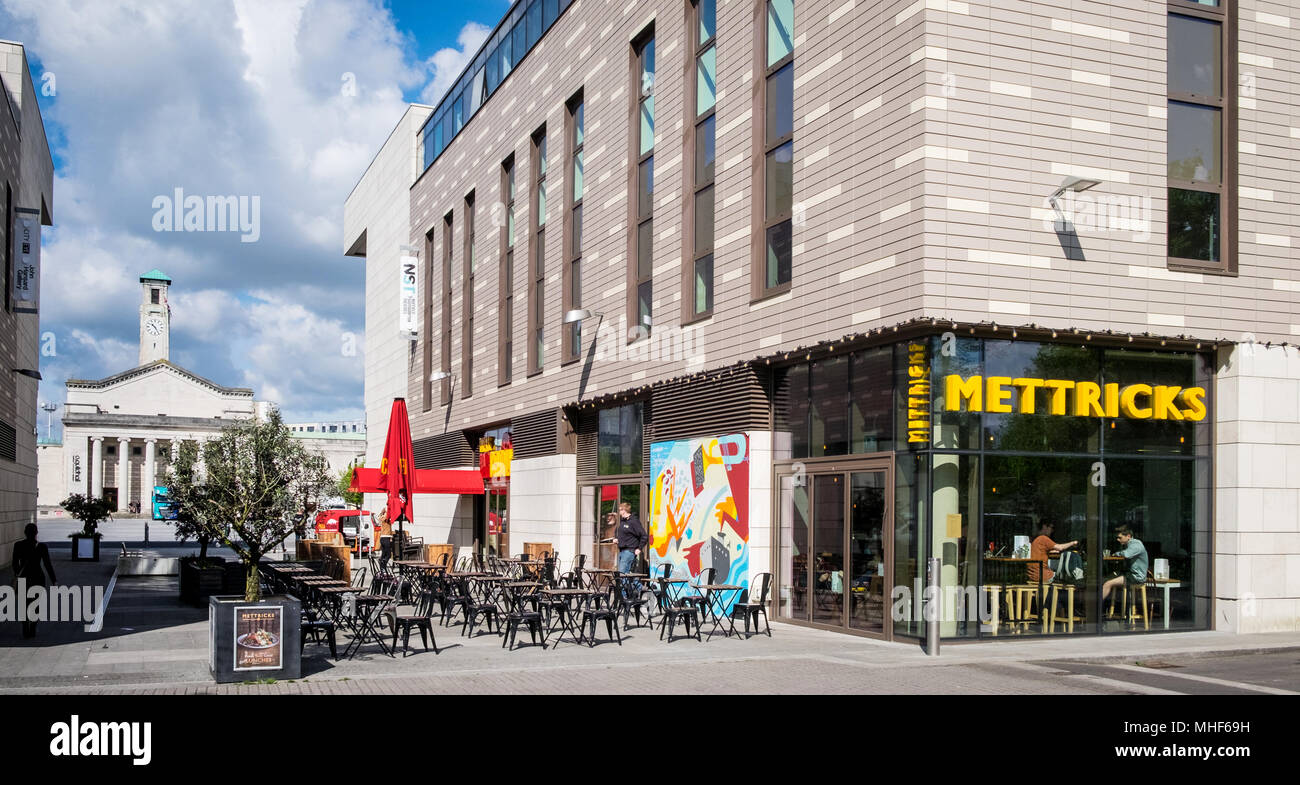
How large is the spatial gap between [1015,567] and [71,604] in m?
16.7

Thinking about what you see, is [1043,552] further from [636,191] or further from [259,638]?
[636,191]

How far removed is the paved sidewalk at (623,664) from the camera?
38.1 ft

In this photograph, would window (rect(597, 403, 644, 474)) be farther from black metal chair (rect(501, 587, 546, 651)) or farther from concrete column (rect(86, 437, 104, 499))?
concrete column (rect(86, 437, 104, 499))

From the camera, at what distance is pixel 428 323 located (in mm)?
39531

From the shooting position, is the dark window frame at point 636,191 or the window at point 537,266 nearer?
the dark window frame at point 636,191

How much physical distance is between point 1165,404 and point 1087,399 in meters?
1.54

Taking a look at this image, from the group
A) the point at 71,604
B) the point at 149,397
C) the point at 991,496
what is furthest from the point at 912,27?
the point at 149,397

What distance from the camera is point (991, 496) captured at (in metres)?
15.1

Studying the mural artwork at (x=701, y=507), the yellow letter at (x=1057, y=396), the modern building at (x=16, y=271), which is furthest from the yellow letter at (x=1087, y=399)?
the modern building at (x=16, y=271)

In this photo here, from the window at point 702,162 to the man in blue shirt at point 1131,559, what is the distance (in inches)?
310

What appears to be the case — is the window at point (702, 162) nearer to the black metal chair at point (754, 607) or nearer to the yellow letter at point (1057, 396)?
the black metal chair at point (754, 607)

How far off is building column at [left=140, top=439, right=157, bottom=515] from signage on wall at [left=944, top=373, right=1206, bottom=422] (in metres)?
109

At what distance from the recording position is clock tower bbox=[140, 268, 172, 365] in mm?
125688
